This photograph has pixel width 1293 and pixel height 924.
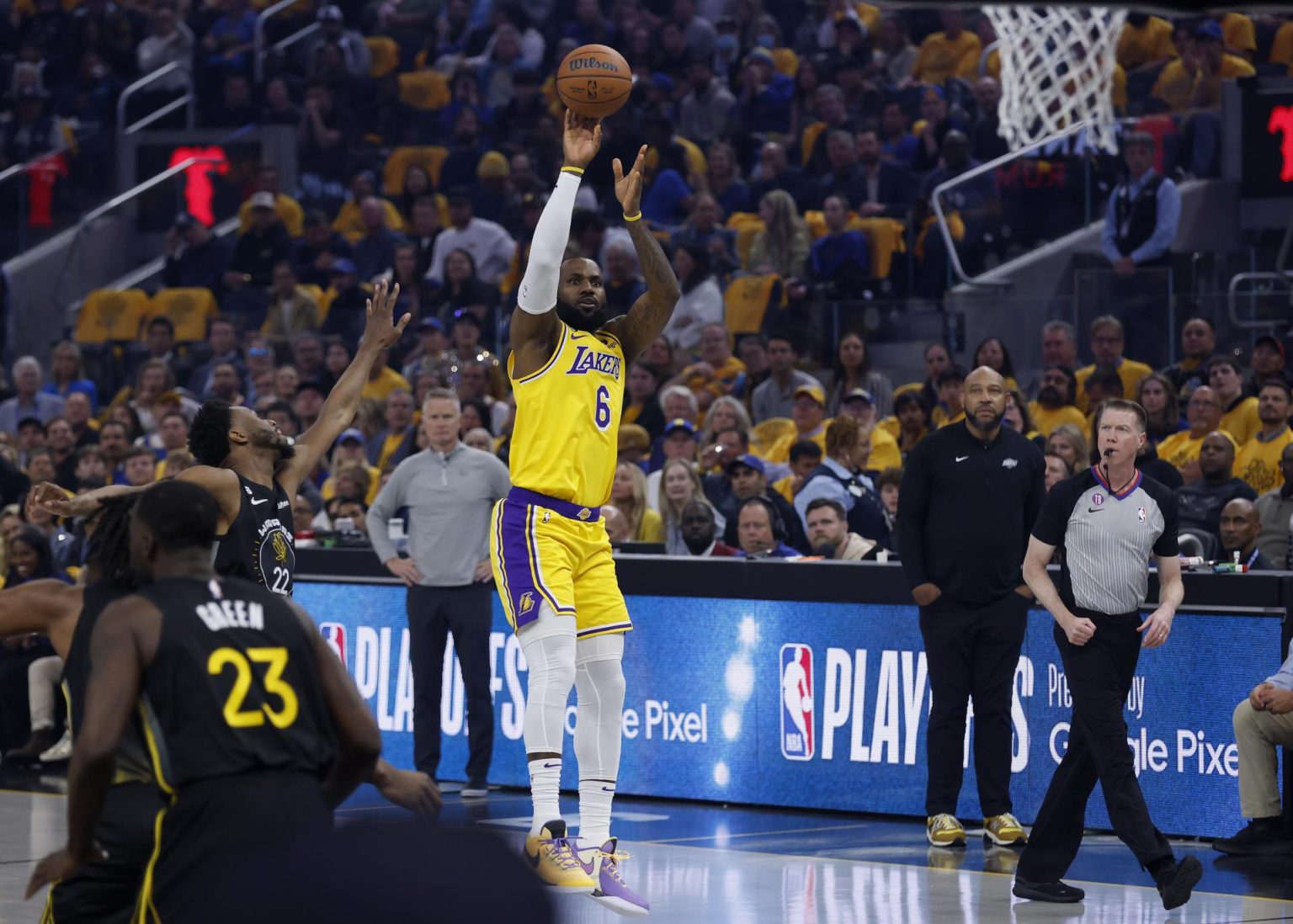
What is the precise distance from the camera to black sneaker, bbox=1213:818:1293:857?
10.1 meters

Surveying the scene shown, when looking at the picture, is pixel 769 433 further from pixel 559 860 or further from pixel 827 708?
pixel 559 860

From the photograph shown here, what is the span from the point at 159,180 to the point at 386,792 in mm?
20390

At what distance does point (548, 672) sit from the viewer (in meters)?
8.74

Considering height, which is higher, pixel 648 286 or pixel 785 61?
pixel 785 61

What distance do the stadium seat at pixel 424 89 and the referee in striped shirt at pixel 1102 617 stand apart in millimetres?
17772

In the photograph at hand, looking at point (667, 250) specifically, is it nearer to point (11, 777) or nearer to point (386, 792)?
point (11, 777)

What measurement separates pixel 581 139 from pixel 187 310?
1444 centimetres

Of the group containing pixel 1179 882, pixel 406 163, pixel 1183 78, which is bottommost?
pixel 1179 882

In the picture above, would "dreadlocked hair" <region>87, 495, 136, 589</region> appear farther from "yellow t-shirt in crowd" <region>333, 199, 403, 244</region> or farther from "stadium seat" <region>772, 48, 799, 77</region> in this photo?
"stadium seat" <region>772, 48, 799, 77</region>

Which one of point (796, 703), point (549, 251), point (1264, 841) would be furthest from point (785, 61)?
point (549, 251)

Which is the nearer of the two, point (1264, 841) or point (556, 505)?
point (556, 505)

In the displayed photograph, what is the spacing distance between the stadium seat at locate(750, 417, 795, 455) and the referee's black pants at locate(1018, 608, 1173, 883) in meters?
7.45

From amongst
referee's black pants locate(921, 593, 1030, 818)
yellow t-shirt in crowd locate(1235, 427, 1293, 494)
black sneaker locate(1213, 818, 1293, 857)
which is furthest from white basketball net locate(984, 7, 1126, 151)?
black sneaker locate(1213, 818, 1293, 857)

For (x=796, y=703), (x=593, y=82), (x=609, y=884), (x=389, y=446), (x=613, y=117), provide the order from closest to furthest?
(x=609, y=884) < (x=593, y=82) < (x=796, y=703) < (x=389, y=446) < (x=613, y=117)
